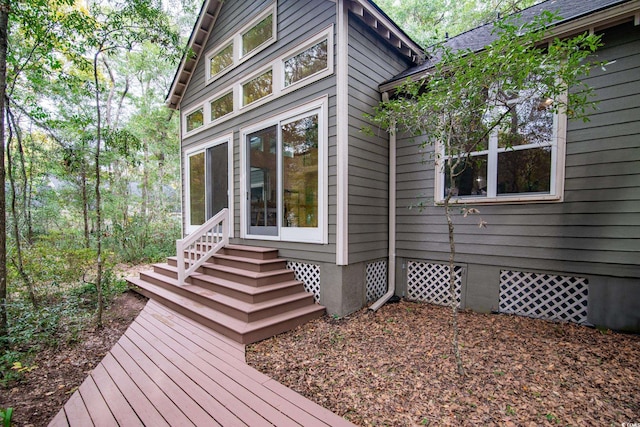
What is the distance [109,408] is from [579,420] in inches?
142

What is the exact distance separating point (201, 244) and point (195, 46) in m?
5.12

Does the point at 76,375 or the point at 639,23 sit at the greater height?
the point at 639,23

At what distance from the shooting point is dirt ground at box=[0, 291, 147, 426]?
7.47ft

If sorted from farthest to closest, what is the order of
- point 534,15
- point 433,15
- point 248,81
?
point 433,15 → point 248,81 → point 534,15

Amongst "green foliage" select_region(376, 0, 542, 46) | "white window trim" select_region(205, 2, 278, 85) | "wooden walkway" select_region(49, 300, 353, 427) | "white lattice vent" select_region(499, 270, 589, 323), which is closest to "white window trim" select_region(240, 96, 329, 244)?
"white window trim" select_region(205, 2, 278, 85)

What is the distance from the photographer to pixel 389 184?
4.90m

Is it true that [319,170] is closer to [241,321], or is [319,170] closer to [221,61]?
[241,321]

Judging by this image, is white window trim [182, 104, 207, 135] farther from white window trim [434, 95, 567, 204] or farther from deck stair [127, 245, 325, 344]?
white window trim [434, 95, 567, 204]

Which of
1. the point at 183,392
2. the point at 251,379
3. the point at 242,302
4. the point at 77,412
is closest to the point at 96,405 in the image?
the point at 77,412

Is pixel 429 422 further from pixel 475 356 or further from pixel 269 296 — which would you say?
pixel 269 296

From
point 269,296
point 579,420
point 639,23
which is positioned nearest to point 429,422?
point 579,420

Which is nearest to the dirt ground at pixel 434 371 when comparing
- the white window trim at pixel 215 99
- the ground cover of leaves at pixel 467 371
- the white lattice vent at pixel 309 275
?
the ground cover of leaves at pixel 467 371

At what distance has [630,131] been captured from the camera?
125 inches

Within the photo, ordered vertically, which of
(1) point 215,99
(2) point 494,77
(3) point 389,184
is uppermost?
(1) point 215,99
